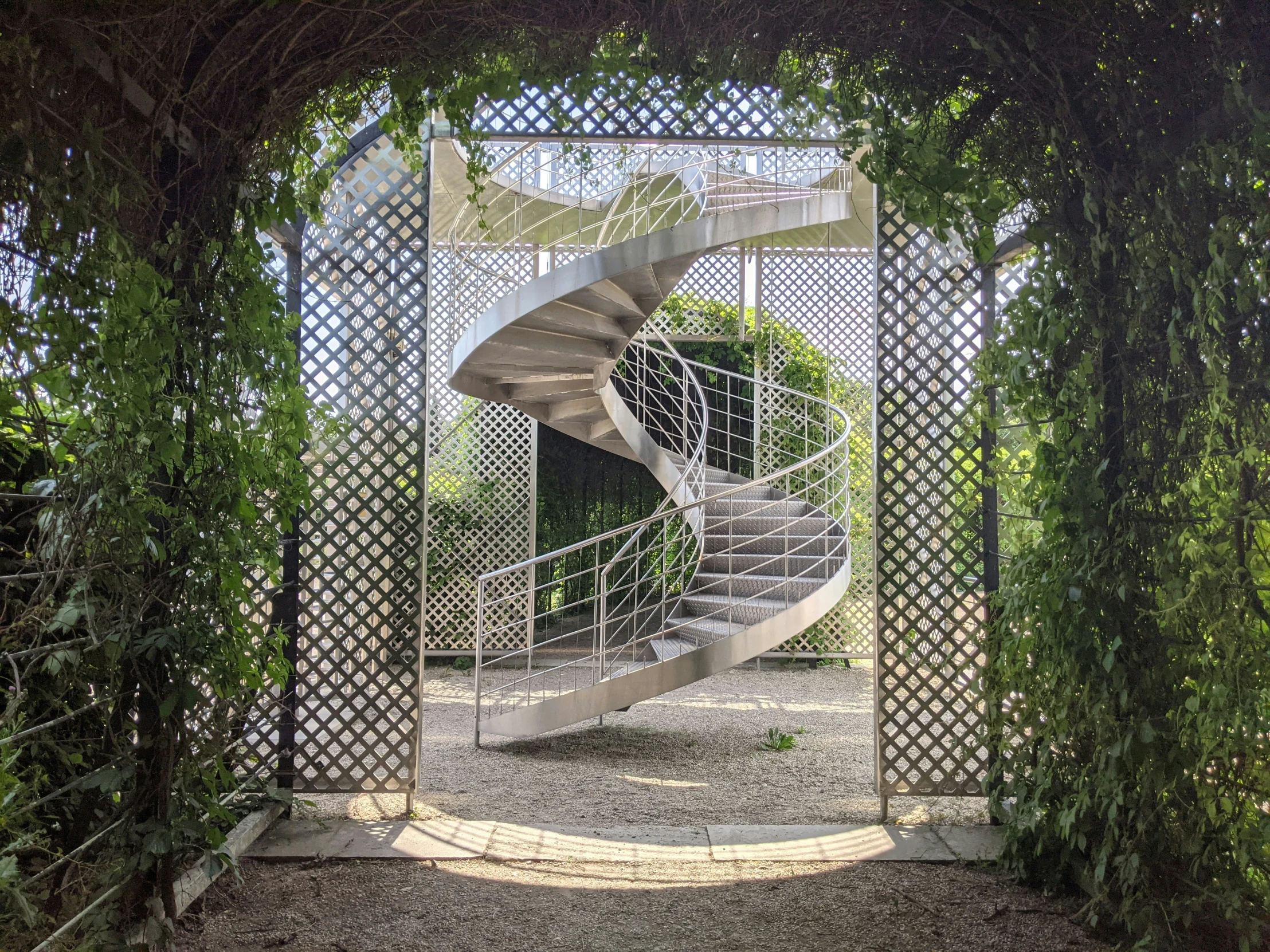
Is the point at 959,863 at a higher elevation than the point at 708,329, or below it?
below

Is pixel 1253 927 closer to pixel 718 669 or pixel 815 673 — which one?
pixel 718 669

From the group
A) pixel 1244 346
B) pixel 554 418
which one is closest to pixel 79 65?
pixel 1244 346

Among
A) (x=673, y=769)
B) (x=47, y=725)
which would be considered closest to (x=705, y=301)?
(x=673, y=769)

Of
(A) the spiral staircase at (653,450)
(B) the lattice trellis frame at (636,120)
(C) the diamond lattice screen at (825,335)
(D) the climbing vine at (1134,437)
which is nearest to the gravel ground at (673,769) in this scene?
(A) the spiral staircase at (653,450)

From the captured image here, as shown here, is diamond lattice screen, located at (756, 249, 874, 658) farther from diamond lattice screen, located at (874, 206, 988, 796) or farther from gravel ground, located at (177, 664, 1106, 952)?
diamond lattice screen, located at (874, 206, 988, 796)

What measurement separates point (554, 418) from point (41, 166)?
517cm

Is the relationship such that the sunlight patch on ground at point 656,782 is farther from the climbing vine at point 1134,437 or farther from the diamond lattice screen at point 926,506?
the climbing vine at point 1134,437

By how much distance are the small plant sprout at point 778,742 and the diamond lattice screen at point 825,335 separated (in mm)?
3267

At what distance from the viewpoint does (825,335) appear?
8539 millimetres

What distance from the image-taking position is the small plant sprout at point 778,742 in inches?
200

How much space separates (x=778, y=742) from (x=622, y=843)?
6.47 ft

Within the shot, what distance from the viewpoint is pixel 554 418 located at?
6836 millimetres

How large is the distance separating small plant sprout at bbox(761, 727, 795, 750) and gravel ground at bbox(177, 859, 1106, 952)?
2.01m

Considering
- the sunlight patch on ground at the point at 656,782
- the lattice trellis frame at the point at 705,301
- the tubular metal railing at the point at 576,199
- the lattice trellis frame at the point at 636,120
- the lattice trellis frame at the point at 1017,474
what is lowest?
the sunlight patch on ground at the point at 656,782
